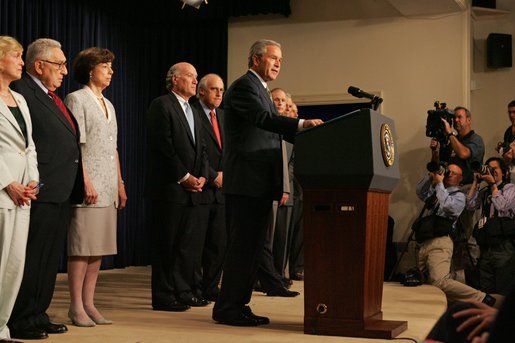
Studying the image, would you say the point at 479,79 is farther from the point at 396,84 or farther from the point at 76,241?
the point at 76,241

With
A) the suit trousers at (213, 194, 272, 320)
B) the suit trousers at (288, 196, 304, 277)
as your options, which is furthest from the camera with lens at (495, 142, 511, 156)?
the suit trousers at (213, 194, 272, 320)

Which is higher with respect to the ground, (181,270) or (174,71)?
(174,71)

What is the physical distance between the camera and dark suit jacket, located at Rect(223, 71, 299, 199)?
12.0 ft

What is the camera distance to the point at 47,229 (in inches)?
134

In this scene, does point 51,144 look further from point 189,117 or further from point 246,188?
point 189,117

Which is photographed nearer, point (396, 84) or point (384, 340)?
point (384, 340)

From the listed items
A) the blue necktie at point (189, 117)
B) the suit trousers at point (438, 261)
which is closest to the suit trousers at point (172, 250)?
the blue necktie at point (189, 117)

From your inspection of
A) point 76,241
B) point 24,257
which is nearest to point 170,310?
point 76,241

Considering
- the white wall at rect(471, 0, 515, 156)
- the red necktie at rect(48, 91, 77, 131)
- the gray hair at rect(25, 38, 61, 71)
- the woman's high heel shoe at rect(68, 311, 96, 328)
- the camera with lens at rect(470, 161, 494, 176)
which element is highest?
the white wall at rect(471, 0, 515, 156)

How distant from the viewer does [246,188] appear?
12.0 feet

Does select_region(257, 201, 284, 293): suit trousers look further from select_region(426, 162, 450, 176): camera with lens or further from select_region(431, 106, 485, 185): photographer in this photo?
select_region(431, 106, 485, 185): photographer

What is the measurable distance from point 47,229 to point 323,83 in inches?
228

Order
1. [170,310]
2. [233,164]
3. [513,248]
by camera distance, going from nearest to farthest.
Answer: [233,164], [170,310], [513,248]

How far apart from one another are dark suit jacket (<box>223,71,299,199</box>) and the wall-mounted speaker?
552 cm
